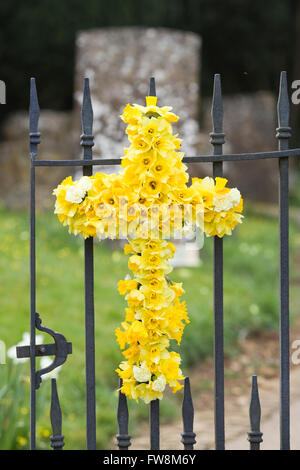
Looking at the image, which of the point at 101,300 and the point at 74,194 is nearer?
the point at 74,194

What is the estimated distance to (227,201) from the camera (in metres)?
2.00

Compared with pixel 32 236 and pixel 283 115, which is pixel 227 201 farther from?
pixel 32 236

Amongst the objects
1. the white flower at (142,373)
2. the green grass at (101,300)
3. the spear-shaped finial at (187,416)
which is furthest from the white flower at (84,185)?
the green grass at (101,300)

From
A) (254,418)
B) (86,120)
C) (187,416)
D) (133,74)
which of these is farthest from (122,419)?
(133,74)

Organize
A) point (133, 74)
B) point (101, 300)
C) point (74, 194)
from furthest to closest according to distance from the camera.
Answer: point (133, 74)
point (101, 300)
point (74, 194)

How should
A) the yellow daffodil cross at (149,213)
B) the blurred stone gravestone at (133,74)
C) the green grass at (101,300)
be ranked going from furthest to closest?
1. the blurred stone gravestone at (133,74)
2. the green grass at (101,300)
3. the yellow daffodil cross at (149,213)

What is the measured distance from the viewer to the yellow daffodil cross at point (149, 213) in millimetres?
1973

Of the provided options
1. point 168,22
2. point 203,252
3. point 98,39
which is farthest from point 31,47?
→ point 203,252

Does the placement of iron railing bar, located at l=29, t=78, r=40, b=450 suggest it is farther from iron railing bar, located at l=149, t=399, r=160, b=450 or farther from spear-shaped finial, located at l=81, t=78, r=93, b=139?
iron railing bar, located at l=149, t=399, r=160, b=450

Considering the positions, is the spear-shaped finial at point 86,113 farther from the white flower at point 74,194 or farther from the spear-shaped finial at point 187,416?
the spear-shaped finial at point 187,416

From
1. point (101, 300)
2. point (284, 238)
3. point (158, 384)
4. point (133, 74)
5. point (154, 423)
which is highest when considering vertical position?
point (133, 74)

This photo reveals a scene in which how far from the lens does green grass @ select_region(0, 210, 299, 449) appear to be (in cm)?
368

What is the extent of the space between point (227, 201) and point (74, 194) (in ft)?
1.50

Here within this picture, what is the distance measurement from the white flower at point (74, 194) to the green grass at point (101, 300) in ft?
4.42
